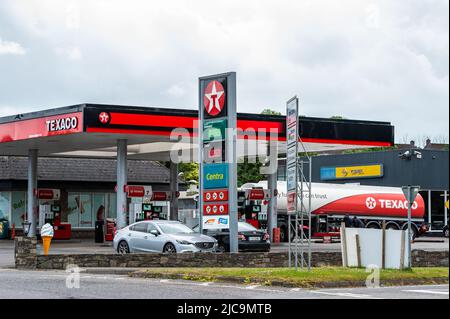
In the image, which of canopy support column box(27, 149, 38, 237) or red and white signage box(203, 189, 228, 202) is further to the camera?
canopy support column box(27, 149, 38, 237)

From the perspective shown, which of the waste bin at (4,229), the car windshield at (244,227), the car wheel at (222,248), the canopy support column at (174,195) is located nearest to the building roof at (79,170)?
the waste bin at (4,229)

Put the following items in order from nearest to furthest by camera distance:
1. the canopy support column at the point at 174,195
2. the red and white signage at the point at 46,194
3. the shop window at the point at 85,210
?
1. the red and white signage at the point at 46,194
2. the canopy support column at the point at 174,195
3. the shop window at the point at 85,210

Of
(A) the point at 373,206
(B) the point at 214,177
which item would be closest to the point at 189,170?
(A) the point at 373,206

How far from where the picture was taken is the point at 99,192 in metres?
53.4

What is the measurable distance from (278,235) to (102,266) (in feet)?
63.0

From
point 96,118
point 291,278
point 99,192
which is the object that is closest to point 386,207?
point 99,192

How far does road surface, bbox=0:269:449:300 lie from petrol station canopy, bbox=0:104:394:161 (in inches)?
562

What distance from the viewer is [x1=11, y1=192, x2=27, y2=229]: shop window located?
51125 millimetres

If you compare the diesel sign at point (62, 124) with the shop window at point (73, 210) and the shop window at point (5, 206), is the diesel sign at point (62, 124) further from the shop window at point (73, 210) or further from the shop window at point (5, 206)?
the shop window at point (73, 210)

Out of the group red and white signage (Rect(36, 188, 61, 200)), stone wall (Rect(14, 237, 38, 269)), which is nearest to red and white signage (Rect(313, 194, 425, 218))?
red and white signage (Rect(36, 188, 61, 200))

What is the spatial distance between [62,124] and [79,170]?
1677 centimetres

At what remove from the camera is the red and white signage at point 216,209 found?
29766 millimetres

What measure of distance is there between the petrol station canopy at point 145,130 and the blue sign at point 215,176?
20.8ft

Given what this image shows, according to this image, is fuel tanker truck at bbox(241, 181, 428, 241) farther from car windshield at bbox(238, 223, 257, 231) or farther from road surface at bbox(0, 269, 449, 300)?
road surface at bbox(0, 269, 449, 300)
